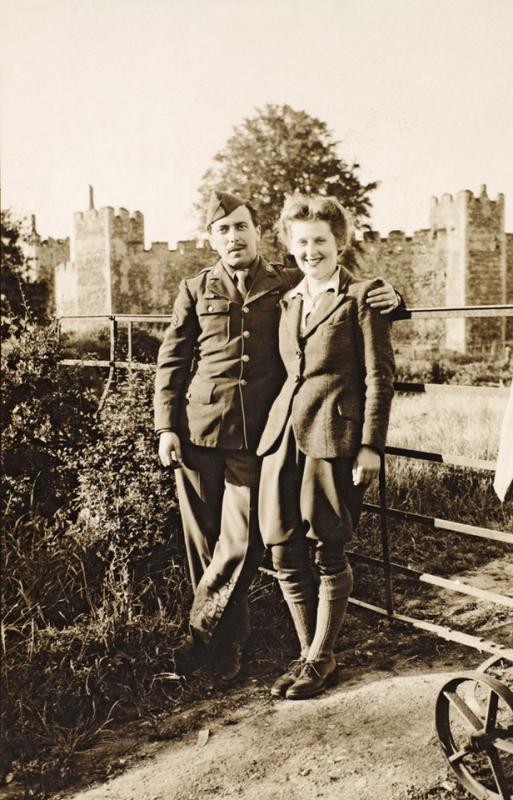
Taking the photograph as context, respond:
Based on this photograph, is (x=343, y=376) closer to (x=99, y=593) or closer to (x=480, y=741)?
(x=480, y=741)

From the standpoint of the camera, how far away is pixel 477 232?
1244 inches

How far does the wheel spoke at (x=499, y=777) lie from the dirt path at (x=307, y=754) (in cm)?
23

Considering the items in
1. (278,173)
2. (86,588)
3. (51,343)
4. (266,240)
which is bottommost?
(86,588)

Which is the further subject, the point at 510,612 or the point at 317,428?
the point at 510,612

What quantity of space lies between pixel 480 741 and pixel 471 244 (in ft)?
101

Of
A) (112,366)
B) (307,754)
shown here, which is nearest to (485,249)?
(112,366)

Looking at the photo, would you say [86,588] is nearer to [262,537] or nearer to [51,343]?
[262,537]

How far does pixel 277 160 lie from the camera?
26.5 meters

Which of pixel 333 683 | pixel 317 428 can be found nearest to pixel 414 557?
pixel 333 683

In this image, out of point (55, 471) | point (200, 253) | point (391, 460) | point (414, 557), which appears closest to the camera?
point (55, 471)

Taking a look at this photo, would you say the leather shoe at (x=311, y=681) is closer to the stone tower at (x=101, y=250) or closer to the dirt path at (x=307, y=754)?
the dirt path at (x=307, y=754)

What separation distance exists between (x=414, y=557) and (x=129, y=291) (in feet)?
92.4

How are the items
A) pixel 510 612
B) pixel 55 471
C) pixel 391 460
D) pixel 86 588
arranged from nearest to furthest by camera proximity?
pixel 86 588, pixel 510 612, pixel 55 471, pixel 391 460

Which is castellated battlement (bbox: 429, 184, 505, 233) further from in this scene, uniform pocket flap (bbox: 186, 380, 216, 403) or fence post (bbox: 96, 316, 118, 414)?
uniform pocket flap (bbox: 186, 380, 216, 403)
